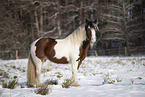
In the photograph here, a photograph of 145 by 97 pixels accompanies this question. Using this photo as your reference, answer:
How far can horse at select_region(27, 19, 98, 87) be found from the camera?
4478mm

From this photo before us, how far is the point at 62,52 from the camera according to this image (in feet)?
14.8

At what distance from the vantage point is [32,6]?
21.2m

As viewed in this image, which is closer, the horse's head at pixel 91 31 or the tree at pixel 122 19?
the horse's head at pixel 91 31

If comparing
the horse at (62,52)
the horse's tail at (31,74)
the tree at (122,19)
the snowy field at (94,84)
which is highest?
the tree at (122,19)

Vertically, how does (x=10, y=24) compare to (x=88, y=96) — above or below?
above

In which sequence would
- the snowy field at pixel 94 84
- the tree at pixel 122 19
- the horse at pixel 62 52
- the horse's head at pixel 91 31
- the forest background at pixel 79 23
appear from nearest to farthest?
the snowy field at pixel 94 84 < the horse's head at pixel 91 31 < the horse at pixel 62 52 < the tree at pixel 122 19 < the forest background at pixel 79 23

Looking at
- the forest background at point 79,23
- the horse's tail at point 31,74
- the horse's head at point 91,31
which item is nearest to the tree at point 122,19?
the forest background at point 79,23

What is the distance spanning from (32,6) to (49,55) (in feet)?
62.9

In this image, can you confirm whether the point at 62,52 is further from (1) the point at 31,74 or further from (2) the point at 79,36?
(1) the point at 31,74

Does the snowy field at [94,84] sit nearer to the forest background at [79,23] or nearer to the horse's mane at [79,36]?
the horse's mane at [79,36]

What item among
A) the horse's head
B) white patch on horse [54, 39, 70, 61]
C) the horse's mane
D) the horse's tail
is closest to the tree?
the horse's mane

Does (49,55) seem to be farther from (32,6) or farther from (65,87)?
(32,6)

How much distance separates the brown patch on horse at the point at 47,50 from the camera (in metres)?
4.56

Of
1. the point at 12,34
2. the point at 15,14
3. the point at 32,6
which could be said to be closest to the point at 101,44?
the point at 32,6
